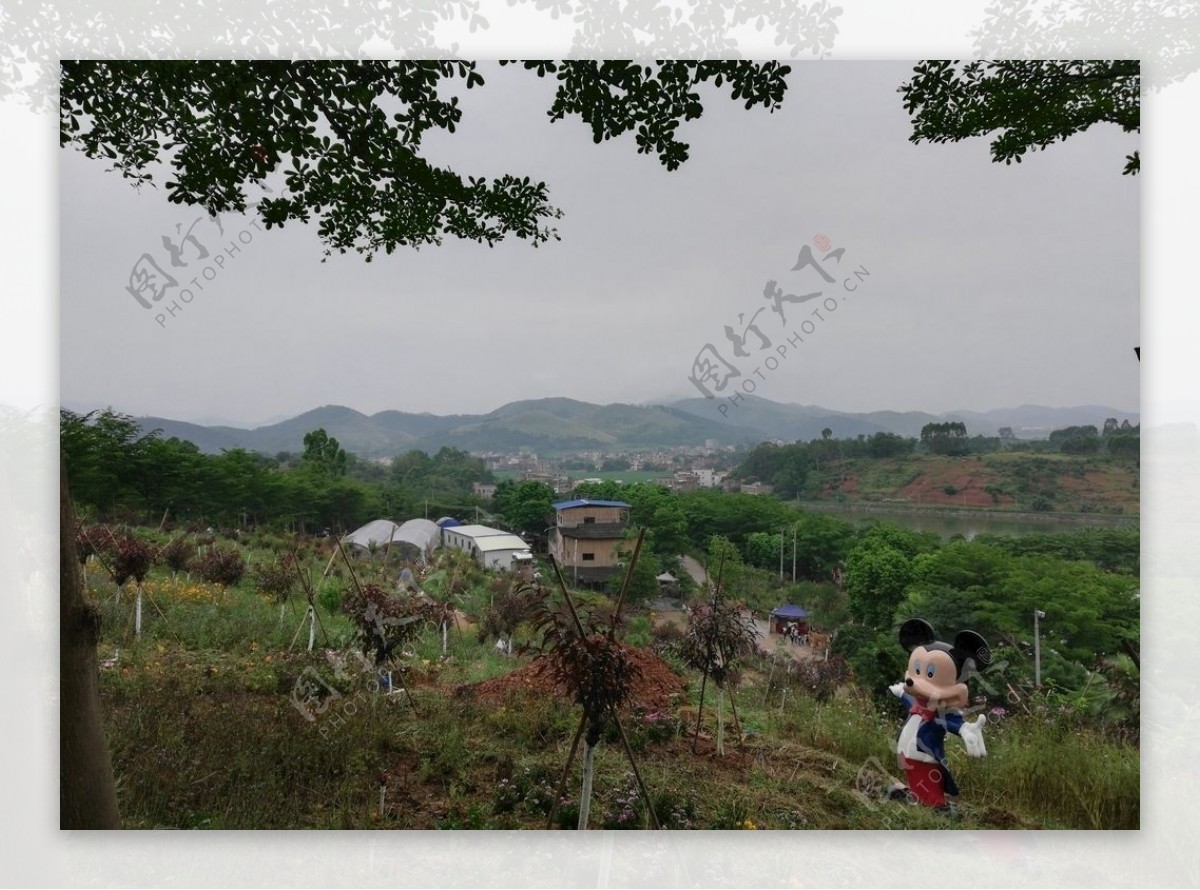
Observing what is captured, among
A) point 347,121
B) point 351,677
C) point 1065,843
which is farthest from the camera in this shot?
point 351,677

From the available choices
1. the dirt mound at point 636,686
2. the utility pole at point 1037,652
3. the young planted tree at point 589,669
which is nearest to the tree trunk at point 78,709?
the dirt mound at point 636,686

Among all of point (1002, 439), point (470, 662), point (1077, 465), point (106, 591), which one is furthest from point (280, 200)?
point (1077, 465)

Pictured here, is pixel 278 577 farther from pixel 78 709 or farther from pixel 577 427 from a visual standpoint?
pixel 577 427

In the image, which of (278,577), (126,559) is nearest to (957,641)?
(278,577)

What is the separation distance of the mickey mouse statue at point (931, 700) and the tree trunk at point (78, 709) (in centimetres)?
376

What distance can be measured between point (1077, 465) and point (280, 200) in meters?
4.56

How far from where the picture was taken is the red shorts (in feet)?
8.09

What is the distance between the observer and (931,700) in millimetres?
2375

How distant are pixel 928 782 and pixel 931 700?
0.46 meters

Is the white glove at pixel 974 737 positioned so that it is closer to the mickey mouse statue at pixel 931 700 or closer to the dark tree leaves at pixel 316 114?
the mickey mouse statue at pixel 931 700

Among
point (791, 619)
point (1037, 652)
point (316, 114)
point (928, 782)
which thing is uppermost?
point (316, 114)

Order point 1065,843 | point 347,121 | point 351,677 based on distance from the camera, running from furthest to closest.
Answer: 1. point 351,677
2. point 347,121
3. point 1065,843

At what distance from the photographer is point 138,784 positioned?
2.53 meters

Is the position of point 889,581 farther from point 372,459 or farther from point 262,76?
point 262,76
